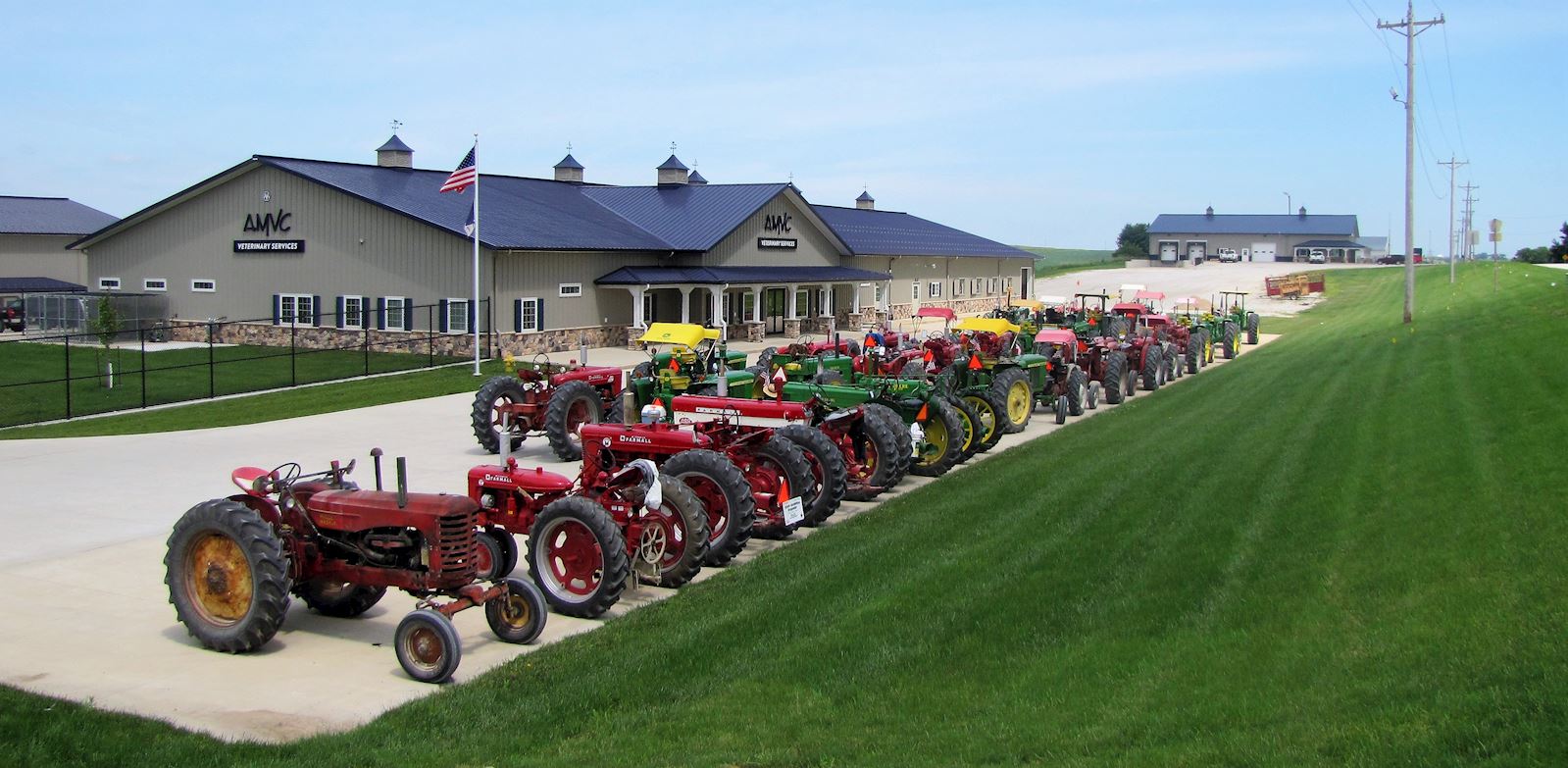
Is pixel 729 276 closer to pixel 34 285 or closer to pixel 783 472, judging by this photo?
pixel 34 285

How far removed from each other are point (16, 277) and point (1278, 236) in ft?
382

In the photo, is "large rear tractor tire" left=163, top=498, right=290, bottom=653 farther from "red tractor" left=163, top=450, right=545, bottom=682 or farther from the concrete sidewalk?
the concrete sidewalk

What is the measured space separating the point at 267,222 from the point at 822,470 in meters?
32.8

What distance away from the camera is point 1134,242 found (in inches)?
5915

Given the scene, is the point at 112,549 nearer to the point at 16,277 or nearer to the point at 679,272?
the point at 679,272

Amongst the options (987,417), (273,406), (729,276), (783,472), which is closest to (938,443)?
(987,417)

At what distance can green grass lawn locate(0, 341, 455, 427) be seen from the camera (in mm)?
27219

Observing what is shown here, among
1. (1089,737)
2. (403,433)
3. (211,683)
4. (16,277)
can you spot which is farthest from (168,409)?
(16,277)

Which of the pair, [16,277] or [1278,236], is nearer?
[16,277]

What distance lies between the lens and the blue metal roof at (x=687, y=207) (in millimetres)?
46844

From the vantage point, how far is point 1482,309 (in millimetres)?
36594

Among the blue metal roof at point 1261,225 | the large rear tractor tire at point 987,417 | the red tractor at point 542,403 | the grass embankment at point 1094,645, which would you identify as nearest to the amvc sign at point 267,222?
the red tractor at point 542,403

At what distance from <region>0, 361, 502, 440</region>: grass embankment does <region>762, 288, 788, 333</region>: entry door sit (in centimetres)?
1747

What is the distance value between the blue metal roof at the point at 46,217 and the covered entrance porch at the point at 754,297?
3002 cm
